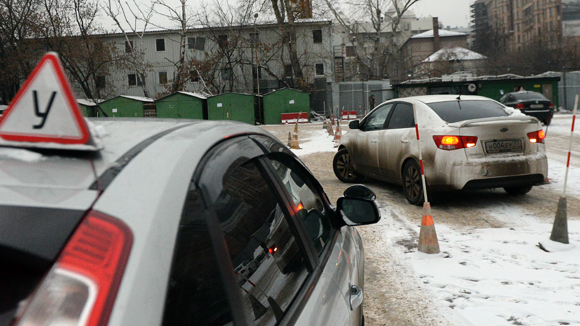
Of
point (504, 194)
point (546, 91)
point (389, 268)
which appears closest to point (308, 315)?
point (389, 268)

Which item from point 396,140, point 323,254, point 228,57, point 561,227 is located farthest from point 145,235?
point 228,57

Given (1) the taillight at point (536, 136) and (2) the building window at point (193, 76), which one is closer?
(1) the taillight at point (536, 136)

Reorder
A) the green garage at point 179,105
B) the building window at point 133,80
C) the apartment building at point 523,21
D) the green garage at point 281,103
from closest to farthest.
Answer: the green garage at point 179,105 < the green garage at point 281,103 < the building window at point 133,80 < the apartment building at point 523,21

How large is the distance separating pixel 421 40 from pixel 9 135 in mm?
104504

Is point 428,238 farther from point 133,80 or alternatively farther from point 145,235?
point 133,80

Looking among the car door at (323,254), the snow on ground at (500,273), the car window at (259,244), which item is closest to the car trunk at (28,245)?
the car window at (259,244)

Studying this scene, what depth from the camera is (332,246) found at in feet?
8.54

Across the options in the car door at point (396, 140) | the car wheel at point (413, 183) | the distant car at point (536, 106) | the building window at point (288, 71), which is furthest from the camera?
the building window at point (288, 71)

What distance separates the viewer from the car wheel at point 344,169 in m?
10.4

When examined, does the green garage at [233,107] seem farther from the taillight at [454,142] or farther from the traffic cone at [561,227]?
the traffic cone at [561,227]

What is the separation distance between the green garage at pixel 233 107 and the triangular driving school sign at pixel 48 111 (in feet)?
113

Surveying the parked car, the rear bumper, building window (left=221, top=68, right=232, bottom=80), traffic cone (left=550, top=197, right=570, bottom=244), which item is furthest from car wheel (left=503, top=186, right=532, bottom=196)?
building window (left=221, top=68, right=232, bottom=80)

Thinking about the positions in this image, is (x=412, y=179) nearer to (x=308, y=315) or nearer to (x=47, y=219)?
(x=308, y=315)

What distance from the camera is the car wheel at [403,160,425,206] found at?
26.0 ft
